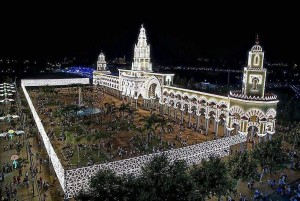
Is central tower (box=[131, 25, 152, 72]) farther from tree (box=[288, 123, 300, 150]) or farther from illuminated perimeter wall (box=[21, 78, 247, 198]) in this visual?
tree (box=[288, 123, 300, 150])

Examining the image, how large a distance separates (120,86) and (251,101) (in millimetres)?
45720

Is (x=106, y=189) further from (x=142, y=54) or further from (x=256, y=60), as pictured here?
(x=142, y=54)

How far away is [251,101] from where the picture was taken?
39.2 metres

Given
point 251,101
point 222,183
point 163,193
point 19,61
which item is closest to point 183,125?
point 251,101

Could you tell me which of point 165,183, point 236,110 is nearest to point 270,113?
point 236,110

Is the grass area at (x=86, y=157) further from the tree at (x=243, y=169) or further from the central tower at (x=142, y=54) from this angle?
the central tower at (x=142, y=54)

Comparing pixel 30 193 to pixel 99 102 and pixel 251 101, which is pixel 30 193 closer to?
pixel 251 101

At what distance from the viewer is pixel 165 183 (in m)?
19.1

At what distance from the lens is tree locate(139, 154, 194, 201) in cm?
1895

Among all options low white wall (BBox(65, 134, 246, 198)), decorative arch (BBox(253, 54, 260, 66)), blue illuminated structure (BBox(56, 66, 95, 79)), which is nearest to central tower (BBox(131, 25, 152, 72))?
decorative arch (BBox(253, 54, 260, 66))

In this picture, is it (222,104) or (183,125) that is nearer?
(222,104)

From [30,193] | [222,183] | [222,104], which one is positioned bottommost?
[30,193]

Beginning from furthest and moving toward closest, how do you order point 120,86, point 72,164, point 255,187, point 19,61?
point 19,61
point 120,86
point 72,164
point 255,187

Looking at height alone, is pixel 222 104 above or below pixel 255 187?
above
